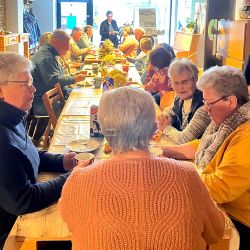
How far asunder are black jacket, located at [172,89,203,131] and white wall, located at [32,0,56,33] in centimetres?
992

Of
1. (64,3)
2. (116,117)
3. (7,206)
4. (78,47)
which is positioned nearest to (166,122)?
(7,206)

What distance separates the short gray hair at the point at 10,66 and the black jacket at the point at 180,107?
1147mm

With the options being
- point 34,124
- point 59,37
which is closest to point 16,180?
point 34,124

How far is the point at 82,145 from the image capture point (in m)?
2.29

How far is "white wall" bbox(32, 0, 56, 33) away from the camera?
475 inches

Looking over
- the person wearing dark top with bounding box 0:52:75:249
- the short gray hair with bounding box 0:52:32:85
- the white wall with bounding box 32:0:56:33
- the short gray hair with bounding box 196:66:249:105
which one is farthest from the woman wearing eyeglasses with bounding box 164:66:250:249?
the white wall with bounding box 32:0:56:33

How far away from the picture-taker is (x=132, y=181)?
44.4 inches

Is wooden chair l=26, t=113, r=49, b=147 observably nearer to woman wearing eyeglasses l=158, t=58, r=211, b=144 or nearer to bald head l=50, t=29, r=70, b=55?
bald head l=50, t=29, r=70, b=55

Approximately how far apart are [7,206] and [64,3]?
39.0ft

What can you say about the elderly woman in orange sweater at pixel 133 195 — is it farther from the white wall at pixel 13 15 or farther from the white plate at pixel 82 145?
the white wall at pixel 13 15

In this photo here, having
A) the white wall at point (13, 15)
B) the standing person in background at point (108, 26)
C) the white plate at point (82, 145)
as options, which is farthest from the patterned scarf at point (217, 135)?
the standing person in background at point (108, 26)

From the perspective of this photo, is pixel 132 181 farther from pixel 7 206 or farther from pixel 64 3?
pixel 64 3

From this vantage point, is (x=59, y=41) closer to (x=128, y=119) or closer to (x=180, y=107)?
(x=180, y=107)

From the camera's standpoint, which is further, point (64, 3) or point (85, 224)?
point (64, 3)
